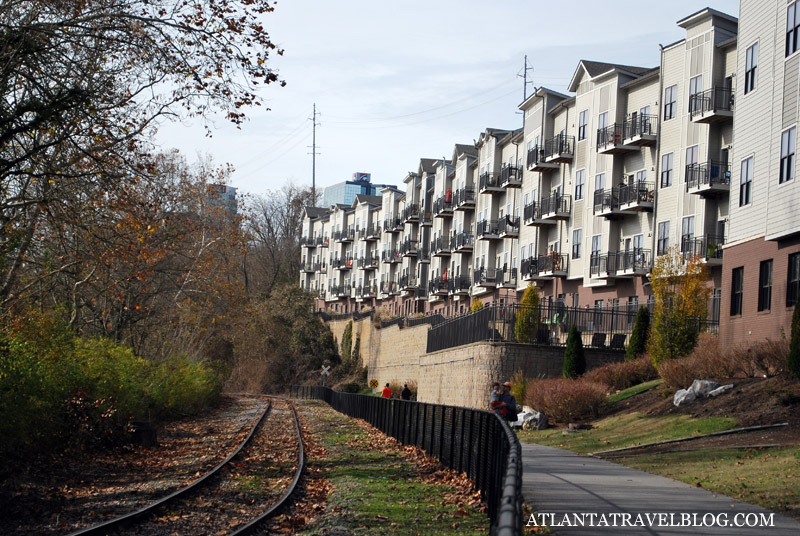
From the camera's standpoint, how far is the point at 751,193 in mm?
29250

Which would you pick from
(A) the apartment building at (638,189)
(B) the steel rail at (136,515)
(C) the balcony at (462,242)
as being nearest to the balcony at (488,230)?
(A) the apartment building at (638,189)

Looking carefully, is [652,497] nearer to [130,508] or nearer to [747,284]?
[130,508]

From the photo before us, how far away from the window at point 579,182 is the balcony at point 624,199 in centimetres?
306

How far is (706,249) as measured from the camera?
1668 inches

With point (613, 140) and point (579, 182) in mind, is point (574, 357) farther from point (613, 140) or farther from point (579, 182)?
point (579, 182)

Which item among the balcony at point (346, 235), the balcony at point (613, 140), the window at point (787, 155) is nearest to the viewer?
the window at point (787, 155)

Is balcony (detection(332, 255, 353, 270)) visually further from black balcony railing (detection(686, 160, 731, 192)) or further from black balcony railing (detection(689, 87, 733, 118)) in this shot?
black balcony railing (detection(689, 87, 733, 118))

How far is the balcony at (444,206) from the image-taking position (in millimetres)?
80938

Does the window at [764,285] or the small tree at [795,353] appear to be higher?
the window at [764,285]

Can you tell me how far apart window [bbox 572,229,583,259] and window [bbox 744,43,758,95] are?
24.4m

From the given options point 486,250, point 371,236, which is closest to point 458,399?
point 486,250

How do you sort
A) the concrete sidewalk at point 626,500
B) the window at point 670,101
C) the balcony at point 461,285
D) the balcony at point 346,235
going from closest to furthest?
the concrete sidewalk at point 626,500 → the window at point 670,101 → the balcony at point 461,285 → the balcony at point 346,235

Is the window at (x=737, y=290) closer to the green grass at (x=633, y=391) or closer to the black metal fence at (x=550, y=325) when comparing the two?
the green grass at (x=633, y=391)

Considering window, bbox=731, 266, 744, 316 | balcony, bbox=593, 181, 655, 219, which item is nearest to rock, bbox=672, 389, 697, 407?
window, bbox=731, 266, 744, 316
